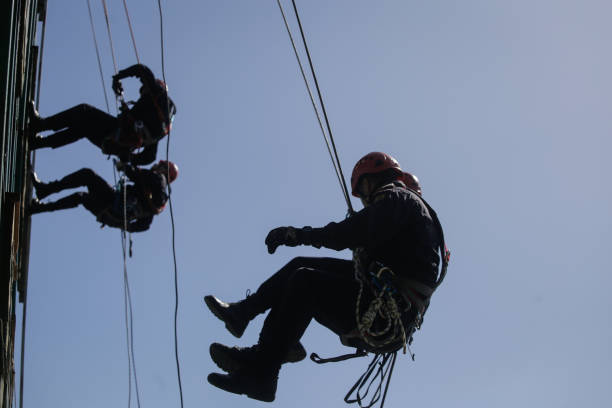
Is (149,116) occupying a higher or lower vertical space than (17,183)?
higher

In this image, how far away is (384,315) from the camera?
534 centimetres

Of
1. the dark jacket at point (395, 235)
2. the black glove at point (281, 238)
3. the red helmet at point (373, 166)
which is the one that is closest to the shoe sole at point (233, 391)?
the black glove at point (281, 238)

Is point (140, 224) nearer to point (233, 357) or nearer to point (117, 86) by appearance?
point (117, 86)

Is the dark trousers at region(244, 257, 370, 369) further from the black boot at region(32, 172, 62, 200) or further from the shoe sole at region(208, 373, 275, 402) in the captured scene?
the black boot at region(32, 172, 62, 200)

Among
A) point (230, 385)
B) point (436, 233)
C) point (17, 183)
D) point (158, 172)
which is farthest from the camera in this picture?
point (158, 172)

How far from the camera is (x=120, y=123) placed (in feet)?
21.9

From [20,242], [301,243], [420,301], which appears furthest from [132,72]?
[420,301]

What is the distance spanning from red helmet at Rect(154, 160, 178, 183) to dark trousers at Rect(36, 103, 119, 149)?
63 centimetres

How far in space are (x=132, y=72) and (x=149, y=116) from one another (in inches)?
13.4

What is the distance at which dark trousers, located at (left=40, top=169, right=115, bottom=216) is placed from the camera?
676cm

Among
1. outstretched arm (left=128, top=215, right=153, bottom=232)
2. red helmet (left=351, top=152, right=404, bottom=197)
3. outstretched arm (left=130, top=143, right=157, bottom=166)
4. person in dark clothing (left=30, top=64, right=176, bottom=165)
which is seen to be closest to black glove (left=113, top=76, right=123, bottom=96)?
person in dark clothing (left=30, top=64, right=176, bottom=165)

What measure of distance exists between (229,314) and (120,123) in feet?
6.60

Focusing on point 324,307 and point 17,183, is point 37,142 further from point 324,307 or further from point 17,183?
point 324,307

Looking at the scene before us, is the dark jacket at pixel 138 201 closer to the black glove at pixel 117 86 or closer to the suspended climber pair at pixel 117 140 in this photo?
the suspended climber pair at pixel 117 140
